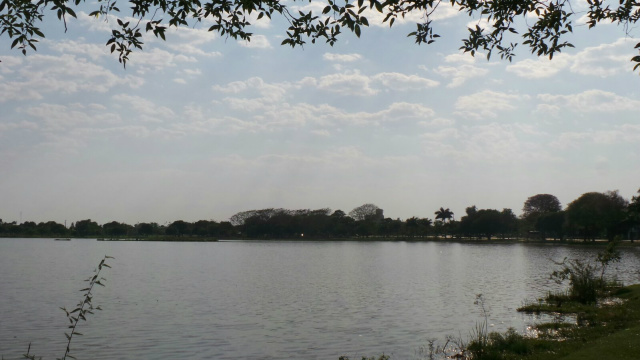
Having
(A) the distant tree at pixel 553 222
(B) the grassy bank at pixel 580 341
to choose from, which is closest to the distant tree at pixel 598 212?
(A) the distant tree at pixel 553 222

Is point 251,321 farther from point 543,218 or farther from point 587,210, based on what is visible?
point 543,218

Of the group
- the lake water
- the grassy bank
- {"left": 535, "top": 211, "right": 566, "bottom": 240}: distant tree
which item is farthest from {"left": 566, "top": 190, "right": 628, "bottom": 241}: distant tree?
the grassy bank

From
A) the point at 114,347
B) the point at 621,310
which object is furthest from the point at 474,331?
the point at 114,347

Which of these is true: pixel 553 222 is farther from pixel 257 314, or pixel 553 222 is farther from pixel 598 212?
pixel 257 314

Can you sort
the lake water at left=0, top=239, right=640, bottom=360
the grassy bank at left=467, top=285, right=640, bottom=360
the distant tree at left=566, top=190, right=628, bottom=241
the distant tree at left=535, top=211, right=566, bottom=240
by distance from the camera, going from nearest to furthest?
the grassy bank at left=467, top=285, right=640, bottom=360 < the lake water at left=0, top=239, right=640, bottom=360 < the distant tree at left=566, top=190, right=628, bottom=241 < the distant tree at left=535, top=211, right=566, bottom=240

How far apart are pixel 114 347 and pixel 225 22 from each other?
59.5 ft

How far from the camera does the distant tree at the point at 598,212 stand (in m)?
141

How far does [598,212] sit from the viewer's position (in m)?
144

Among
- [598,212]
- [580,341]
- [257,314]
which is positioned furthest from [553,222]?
[580,341]

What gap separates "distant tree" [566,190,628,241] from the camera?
141375mm

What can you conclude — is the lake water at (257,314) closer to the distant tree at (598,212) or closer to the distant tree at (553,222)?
the distant tree at (598,212)

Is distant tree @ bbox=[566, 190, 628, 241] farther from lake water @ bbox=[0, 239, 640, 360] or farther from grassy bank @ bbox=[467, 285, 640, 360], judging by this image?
grassy bank @ bbox=[467, 285, 640, 360]

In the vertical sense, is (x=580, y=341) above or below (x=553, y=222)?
below

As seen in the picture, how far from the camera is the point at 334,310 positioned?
113 ft
